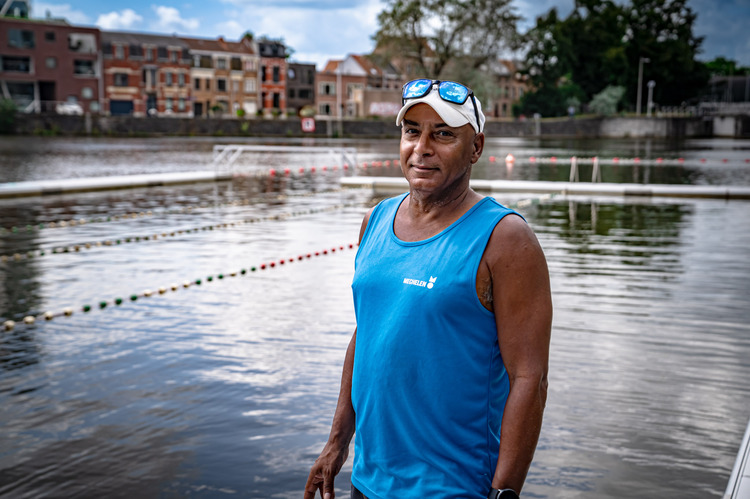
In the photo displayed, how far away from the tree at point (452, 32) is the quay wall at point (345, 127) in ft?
29.2

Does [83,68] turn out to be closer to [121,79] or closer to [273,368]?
[121,79]

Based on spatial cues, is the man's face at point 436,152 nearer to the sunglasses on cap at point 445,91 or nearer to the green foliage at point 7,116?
the sunglasses on cap at point 445,91

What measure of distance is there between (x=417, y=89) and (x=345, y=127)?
3197 inches

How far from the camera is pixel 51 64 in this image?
8319 cm

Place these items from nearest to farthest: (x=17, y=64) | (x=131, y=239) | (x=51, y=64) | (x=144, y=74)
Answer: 1. (x=131, y=239)
2. (x=17, y=64)
3. (x=51, y=64)
4. (x=144, y=74)

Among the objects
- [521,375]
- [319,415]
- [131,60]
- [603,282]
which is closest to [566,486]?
[319,415]

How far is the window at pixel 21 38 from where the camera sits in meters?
81.7

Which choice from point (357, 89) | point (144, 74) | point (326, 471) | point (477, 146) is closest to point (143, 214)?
point (326, 471)

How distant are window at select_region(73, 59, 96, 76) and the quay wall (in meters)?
12.7

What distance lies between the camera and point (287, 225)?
15.7 meters

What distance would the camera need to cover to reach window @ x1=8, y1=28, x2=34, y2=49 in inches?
3216

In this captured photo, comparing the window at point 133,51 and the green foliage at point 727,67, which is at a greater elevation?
the green foliage at point 727,67

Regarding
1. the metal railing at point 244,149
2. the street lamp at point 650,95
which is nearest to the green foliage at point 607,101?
the street lamp at point 650,95

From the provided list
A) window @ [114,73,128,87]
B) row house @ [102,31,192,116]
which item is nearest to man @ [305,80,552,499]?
row house @ [102,31,192,116]
